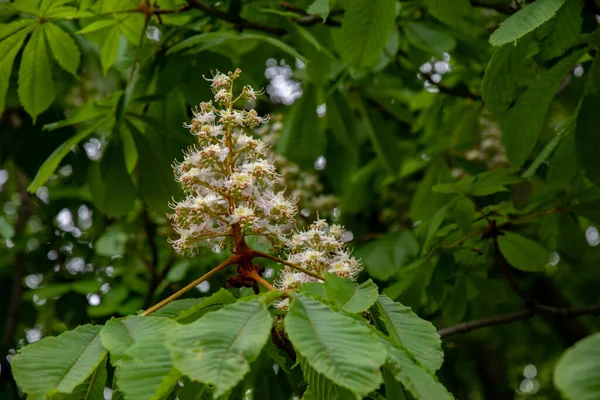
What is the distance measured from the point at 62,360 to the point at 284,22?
166 cm

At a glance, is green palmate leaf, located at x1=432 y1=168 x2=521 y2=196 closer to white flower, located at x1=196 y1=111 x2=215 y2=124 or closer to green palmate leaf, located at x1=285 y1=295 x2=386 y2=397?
white flower, located at x1=196 y1=111 x2=215 y2=124

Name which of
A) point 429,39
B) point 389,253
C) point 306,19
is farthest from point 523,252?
point 306,19

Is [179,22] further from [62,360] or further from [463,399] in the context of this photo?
[463,399]

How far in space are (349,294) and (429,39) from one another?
165cm

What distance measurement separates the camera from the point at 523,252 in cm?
243

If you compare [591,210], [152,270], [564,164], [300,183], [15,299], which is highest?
[564,164]

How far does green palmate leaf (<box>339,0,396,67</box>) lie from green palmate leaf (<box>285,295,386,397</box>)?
3.22 feet

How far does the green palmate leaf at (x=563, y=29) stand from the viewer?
1.77m

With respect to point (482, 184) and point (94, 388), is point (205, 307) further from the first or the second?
point (482, 184)

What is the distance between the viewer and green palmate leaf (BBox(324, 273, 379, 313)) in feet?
4.16

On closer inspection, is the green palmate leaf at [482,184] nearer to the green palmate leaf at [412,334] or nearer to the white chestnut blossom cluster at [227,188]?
the white chestnut blossom cluster at [227,188]

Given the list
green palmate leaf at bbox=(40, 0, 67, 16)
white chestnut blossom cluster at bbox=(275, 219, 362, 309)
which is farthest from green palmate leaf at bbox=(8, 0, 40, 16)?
white chestnut blossom cluster at bbox=(275, 219, 362, 309)

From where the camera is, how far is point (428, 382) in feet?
3.67

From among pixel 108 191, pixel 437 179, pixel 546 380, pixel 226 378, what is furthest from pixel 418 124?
pixel 226 378
